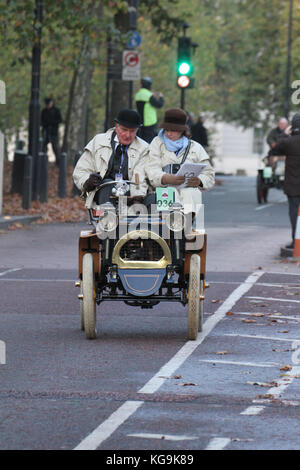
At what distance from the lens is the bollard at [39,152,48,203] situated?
91.0 ft

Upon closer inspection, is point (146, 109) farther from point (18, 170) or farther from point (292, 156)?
→ point (292, 156)

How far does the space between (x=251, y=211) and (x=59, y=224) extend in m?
5.82

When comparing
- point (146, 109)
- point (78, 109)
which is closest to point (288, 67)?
point (78, 109)

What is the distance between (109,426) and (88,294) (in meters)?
3.26

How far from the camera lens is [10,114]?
41500mm

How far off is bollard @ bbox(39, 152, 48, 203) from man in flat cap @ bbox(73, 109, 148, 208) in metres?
16.5

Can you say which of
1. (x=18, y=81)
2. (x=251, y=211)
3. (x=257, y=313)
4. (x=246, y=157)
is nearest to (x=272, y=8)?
(x=246, y=157)

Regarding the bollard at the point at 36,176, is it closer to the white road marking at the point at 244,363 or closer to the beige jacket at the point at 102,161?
the beige jacket at the point at 102,161

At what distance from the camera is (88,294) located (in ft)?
34.7

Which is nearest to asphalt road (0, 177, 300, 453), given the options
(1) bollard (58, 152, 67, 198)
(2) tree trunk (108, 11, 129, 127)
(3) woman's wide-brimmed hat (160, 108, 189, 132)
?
(3) woman's wide-brimmed hat (160, 108, 189, 132)

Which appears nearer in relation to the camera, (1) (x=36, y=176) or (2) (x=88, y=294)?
(2) (x=88, y=294)

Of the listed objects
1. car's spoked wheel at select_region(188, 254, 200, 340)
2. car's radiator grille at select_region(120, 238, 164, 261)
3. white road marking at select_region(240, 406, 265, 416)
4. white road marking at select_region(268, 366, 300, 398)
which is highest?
car's radiator grille at select_region(120, 238, 164, 261)

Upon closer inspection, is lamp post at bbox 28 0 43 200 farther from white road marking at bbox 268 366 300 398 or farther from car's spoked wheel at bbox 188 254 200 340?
white road marking at bbox 268 366 300 398
